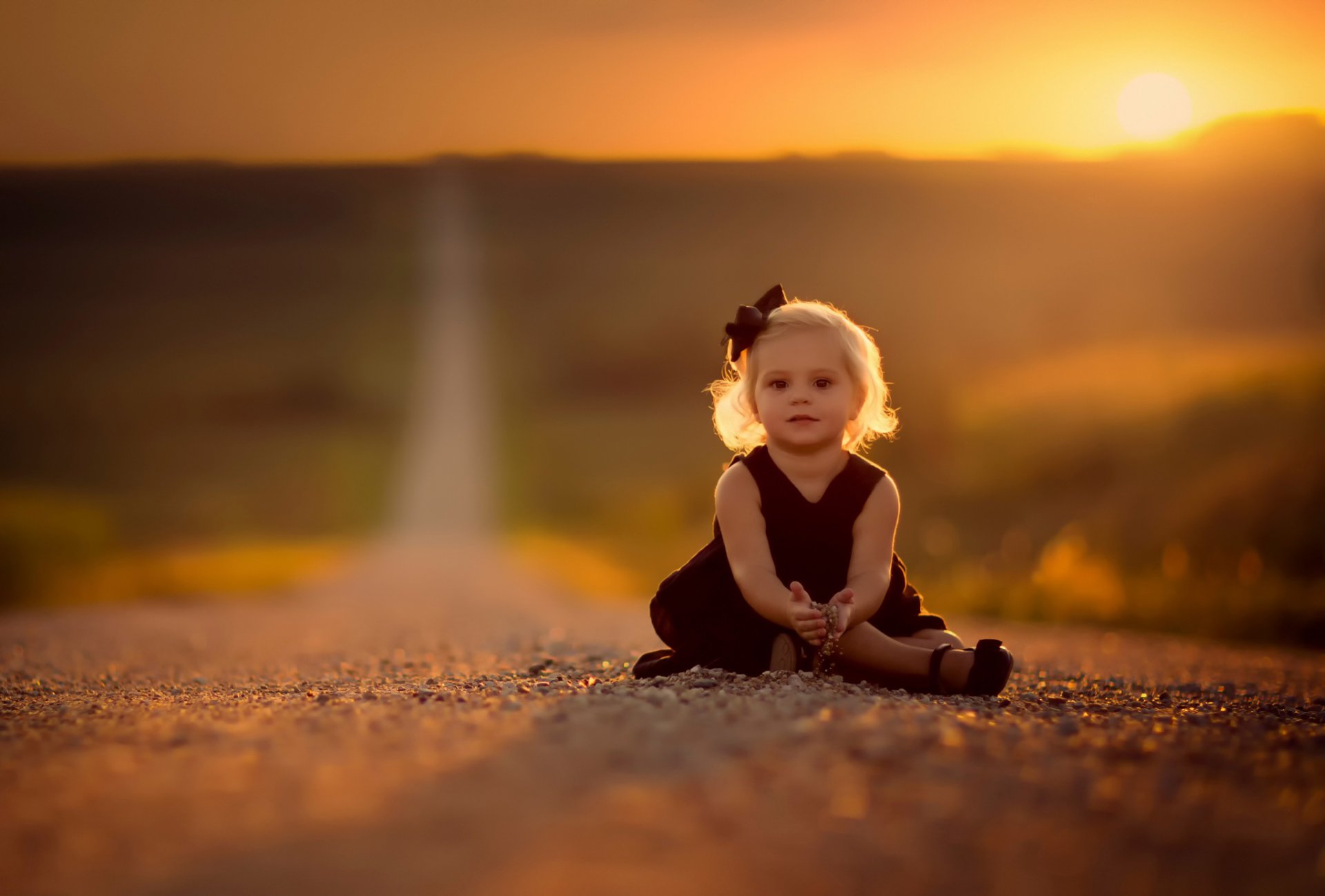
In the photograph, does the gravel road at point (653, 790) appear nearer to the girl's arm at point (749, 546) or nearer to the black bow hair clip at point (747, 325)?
the girl's arm at point (749, 546)

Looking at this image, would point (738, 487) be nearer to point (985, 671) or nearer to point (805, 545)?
point (805, 545)

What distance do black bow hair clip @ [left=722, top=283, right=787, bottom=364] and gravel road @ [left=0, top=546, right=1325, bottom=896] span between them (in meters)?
1.20

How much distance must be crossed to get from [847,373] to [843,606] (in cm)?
86

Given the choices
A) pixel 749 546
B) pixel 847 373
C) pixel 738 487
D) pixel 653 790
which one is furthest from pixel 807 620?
pixel 653 790

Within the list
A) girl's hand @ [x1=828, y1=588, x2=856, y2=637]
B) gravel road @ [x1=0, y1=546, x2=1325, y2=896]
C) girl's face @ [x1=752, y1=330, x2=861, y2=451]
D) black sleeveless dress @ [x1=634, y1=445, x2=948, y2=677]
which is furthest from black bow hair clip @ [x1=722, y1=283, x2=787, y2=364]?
gravel road @ [x1=0, y1=546, x2=1325, y2=896]

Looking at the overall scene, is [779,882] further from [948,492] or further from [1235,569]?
[948,492]

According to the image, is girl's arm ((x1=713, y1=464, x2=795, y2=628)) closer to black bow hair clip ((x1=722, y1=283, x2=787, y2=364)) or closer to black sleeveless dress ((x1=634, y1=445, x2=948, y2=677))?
black sleeveless dress ((x1=634, y1=445, x2=948, y2=677))

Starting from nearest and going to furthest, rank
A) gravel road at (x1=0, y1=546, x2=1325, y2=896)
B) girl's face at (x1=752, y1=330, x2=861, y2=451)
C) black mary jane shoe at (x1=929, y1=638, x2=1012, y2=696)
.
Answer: gravel road at (x1=0, y1=546, x2=1325, y2=896) → black mary jane shoe at (x1=929, y1=638, x2=1012, y2=696) → girl's face at (x1=752, y1=330, x2=861, y2=451)

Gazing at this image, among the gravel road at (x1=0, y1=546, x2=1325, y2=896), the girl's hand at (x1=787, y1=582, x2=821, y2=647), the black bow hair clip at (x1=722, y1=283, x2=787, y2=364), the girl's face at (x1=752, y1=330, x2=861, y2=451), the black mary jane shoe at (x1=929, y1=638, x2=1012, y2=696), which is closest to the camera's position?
the gravel road at (x1=0, y1=546, x2=1325, y2=896)

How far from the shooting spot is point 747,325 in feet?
13.2

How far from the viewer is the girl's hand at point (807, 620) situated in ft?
11.4

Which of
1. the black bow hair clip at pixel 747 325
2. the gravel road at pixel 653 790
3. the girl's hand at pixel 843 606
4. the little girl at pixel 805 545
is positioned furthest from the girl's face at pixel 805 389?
the gravel road at pixel 653 790

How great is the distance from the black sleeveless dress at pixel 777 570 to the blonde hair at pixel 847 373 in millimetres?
210

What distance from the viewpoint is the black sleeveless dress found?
391cm
